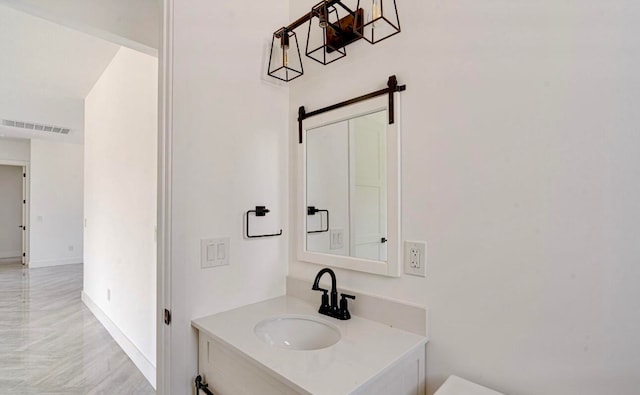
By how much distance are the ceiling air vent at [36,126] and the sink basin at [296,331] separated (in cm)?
601

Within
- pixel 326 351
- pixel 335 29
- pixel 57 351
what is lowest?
pixel 57 351

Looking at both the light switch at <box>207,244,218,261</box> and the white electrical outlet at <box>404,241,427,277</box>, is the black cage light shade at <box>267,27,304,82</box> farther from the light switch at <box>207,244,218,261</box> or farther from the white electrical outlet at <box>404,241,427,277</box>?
the white electrical outlet at <box>404,241,427,277</box>

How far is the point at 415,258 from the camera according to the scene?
3.89 ft

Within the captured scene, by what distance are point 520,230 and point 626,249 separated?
0.76 feet

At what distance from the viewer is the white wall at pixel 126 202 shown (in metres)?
2.34

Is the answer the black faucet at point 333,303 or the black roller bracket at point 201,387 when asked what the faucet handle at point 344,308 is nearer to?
the black faucet at point 333,303

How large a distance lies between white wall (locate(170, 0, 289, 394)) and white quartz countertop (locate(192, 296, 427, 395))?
0.15m

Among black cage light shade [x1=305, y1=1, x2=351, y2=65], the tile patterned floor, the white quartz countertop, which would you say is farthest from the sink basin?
the tile patterned floor

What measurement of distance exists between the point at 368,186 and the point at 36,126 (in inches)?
248

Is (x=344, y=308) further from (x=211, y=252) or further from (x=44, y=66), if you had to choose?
(x=44, y=66)

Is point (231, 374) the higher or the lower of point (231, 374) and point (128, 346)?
the higher

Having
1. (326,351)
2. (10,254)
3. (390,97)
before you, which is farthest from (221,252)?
(10,254)

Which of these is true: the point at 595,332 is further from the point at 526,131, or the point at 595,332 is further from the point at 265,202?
the point at 265,202

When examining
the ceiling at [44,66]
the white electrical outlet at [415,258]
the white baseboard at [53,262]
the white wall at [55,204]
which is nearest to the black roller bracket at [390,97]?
the white electrical outlet at [415,258]
